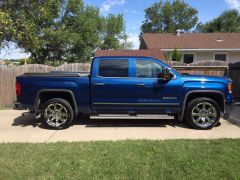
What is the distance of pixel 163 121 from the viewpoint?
31.5 feet

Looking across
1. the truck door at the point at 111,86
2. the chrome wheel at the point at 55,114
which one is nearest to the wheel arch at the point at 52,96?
the chrome wheel at the point at 55,114

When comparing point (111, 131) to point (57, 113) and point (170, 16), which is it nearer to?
point (57, 113)

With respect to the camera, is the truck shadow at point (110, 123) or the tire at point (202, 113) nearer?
the tire at point (202, 113)

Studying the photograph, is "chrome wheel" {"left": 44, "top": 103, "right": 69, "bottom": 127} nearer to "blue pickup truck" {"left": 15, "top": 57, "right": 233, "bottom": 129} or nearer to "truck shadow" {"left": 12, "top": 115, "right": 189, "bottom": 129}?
"blue pickup truck" {"left": 15, "top": 57, "right": 233, "bottom": 129}

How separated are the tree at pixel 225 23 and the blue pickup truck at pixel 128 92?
1988 inches

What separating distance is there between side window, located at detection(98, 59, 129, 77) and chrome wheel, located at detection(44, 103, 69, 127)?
1392 mm

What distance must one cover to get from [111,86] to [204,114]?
2562 mm

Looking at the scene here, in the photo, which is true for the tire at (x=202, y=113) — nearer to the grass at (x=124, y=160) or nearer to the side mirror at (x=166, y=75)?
the side mirror at (x=166, y=75)

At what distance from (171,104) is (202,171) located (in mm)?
3484

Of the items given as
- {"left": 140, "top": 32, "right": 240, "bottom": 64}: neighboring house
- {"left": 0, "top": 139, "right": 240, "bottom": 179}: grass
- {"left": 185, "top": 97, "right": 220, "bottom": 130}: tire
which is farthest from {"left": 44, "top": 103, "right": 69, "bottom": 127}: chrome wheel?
{"left": 140, "top": 32, "right": 240, "bottom": 64}: neighboring house

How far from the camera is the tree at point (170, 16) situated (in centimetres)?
5806

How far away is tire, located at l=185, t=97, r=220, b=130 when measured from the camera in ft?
27.9

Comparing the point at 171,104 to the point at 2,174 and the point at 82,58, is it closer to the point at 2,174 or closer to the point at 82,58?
the point at 2,174

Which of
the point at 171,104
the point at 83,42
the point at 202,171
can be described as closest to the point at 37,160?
the point at 202,171
